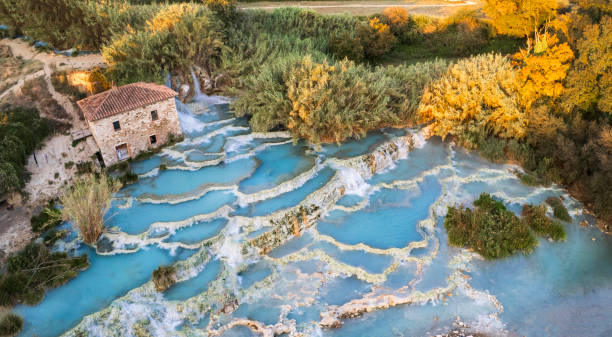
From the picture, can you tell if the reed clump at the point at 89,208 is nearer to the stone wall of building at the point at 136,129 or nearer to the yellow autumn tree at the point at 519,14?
the stone wall of building at the point at 136,129

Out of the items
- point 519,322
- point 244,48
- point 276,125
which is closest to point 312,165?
point 276,125

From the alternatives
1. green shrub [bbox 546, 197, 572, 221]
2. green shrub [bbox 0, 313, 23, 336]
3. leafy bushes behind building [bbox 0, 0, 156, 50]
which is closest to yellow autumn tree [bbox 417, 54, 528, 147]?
green shrub [bbox 546, 197, 572, 221]

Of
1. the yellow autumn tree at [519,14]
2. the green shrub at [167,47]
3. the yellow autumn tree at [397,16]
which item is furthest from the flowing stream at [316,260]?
the yellow autumn tree at [397,16]

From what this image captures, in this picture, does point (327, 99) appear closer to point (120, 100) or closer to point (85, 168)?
point (120, 100)

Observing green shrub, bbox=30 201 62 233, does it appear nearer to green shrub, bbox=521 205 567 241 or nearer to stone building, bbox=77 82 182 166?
stone building, bbox=77 82 182 166

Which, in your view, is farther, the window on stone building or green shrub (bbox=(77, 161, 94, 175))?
the window on stone building
